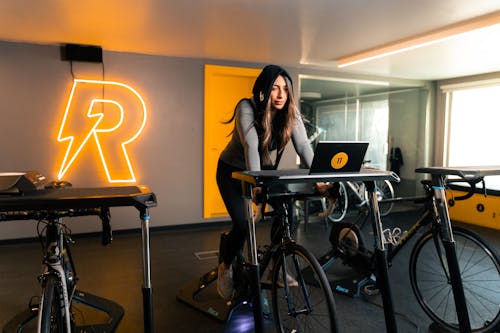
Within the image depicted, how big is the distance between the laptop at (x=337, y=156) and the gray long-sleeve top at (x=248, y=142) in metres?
0.40

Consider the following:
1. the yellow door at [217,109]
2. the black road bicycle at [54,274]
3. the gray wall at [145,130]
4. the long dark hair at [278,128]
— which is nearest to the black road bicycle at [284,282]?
the long dark hair at [278,128]

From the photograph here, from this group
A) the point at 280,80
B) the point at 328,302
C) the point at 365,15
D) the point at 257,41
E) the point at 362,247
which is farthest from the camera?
the point at 257,41

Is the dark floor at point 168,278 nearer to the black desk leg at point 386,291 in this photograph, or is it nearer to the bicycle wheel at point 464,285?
the bicycle wheel at point 464,285

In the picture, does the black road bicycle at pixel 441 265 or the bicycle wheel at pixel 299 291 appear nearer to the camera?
the bicycle wheel at pixel 299 291

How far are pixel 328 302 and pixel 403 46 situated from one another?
3.30 m

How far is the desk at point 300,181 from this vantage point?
1.46 m

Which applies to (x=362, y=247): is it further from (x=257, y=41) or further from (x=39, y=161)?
(x=39, y=161)

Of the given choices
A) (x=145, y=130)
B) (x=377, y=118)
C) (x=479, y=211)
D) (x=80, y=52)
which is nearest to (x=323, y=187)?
(x=145, y=130)

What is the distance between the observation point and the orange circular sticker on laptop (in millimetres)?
1522

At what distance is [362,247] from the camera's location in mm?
2600

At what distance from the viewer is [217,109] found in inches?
201

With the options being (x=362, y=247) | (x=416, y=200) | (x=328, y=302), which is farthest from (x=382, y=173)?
(x=362, y=247)

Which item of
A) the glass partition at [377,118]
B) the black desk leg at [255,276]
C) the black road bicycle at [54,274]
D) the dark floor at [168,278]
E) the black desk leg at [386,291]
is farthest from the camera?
the glass partition at [377,118]

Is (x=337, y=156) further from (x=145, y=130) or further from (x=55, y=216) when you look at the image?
(x=145, y=130)
